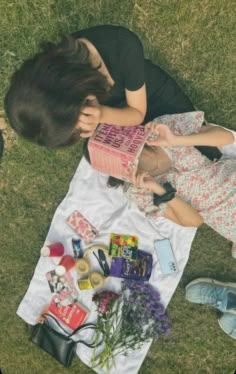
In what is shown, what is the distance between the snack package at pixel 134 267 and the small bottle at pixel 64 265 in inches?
14.1

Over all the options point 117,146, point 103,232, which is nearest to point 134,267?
point 103,232

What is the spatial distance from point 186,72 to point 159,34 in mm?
401

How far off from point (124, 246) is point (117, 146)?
4.24ft

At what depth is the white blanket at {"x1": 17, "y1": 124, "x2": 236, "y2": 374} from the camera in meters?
3.62

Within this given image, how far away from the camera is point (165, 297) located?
362 cm

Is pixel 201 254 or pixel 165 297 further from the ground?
pixel 201 254

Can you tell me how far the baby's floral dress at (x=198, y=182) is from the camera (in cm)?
314

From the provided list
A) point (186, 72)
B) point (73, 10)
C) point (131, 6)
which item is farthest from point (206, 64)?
point (73, 10)

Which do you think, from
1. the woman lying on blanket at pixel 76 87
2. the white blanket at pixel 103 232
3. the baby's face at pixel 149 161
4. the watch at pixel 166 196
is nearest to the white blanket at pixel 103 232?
the white blanket at pixel 103 232

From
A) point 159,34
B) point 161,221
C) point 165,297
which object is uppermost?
point 159,34

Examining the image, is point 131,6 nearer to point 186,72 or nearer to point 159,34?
point 159,34

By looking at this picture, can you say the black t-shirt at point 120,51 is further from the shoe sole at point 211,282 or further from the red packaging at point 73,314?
the red packaging at point 73,314

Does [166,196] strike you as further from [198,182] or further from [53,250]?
[53,250]

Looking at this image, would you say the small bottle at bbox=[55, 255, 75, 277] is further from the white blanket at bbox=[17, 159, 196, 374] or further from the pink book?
the pink book
